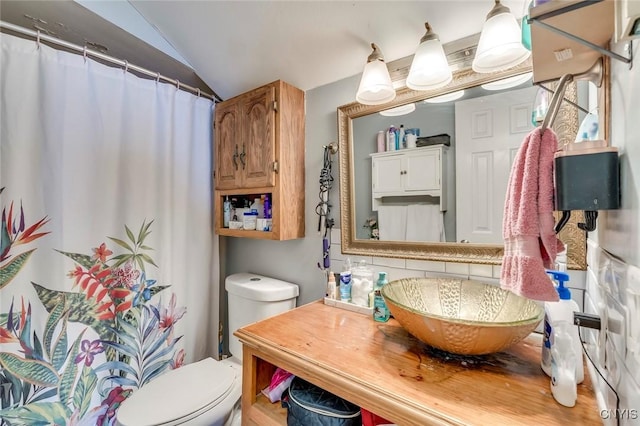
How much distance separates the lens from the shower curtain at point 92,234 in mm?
1128

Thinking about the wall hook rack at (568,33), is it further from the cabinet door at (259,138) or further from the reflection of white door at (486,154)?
the cabinet door at (259,138)

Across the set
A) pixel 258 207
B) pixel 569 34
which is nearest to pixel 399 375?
pixel 569 34

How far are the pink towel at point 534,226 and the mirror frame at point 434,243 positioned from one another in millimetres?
204

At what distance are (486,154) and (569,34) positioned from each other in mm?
535

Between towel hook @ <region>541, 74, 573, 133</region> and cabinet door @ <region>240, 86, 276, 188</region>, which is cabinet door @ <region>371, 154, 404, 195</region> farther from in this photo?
towel hook @ <region>541, 74, 573, 133</region>

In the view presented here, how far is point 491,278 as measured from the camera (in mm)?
971

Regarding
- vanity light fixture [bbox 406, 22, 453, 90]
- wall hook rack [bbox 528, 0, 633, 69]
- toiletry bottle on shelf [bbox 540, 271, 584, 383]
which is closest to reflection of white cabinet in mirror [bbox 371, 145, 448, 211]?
vanity light fixture [bbox 406, 22, 453, 90]

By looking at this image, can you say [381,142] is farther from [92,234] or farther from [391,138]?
[92,234]

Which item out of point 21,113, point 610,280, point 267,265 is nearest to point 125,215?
point 21,113

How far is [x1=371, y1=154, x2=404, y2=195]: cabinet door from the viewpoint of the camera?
117cm

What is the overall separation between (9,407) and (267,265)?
45.9 inches

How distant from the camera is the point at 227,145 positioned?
5.27 ft

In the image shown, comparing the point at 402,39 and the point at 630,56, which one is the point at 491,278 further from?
the point at 402,39

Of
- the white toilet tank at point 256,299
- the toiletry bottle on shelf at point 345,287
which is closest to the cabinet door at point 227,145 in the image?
the white toilet tank at point 256,299
